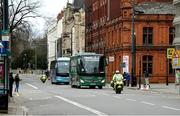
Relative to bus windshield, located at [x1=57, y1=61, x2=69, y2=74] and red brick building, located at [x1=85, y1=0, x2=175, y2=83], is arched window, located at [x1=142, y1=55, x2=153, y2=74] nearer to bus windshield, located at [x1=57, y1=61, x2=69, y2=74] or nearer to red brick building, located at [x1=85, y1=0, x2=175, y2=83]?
red brick building, located at [x1=85, y1=0, x2=175, y2=83]

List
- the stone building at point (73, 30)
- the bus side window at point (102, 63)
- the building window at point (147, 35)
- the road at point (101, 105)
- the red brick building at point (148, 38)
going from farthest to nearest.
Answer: the stone building at point (73, 30), the building window at point (147, 35), the red brick building at point (148, 38), the bus side window at point (102, 63), the road at point (101, 105)

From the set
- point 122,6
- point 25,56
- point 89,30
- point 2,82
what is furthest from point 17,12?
point 25,56

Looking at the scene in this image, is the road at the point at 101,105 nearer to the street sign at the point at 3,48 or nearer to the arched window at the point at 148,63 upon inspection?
the street sign at the point at 3,48

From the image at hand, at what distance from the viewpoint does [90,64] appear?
55719 millimetres

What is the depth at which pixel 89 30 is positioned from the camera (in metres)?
106

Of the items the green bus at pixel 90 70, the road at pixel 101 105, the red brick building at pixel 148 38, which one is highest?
the red brick building at pixel 148 38

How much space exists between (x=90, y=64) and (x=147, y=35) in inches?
912

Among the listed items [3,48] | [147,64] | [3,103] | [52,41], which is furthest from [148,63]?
[52,41]

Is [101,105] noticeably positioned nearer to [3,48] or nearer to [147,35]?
[3,48]

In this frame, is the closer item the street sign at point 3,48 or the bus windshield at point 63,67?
the street sign at point 3,48

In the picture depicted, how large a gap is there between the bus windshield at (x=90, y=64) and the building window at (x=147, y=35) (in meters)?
22.5

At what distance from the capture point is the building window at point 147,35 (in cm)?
7731

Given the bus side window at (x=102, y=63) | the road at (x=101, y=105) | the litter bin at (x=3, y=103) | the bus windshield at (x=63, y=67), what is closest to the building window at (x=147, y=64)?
the bus windshield at (x=63, y=67)

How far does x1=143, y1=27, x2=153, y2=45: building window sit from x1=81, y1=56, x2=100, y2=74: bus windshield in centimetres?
2252
